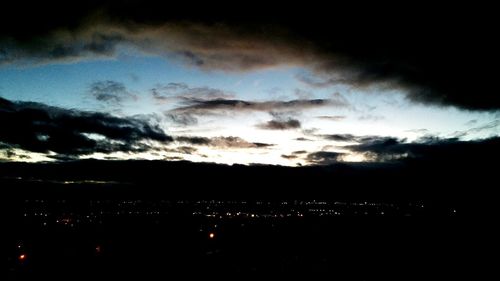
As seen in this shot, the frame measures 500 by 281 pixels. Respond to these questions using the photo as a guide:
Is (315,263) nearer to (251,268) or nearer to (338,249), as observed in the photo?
(251,268)

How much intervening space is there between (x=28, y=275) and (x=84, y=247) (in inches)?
1396

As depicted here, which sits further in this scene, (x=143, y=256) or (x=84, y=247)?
(x=84, y=247)

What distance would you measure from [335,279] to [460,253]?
41.6m

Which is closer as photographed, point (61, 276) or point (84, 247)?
point (61, 276)

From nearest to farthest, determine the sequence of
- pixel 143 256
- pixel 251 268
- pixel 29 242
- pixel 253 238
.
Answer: pixel 251 268
pixel 143 256
pixel 29 242
pixel 253 238

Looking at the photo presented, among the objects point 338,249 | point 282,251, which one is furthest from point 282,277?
point 338,249

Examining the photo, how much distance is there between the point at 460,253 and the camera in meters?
97.2

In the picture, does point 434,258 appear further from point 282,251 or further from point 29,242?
point 29,242

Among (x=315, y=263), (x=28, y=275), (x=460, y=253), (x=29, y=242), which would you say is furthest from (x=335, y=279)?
(x=29, y=242)

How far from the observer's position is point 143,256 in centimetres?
9269

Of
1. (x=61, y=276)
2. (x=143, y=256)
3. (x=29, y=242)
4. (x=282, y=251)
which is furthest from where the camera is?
(x=29, y=242)

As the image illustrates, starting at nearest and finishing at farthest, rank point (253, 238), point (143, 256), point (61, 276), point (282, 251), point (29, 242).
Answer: point (61, 276) → point (143, 256) → point (282, 251) → point (29, 242) → point (253, 238)

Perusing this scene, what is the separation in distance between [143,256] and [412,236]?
264ft

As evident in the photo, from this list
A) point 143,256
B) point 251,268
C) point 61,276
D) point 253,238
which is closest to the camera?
point 61,276
